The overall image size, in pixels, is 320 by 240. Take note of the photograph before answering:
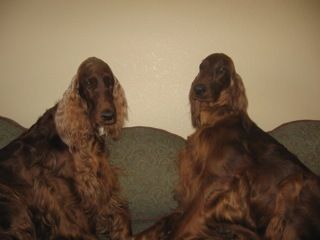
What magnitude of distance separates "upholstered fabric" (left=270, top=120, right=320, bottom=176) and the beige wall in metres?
0.39

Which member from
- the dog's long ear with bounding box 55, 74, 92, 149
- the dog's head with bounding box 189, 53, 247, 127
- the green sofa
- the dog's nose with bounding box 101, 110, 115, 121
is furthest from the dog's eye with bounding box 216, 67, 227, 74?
the dog's long ear with bounding box 55, 74, 92, 149

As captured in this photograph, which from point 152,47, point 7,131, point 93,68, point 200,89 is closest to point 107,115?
point 93,68

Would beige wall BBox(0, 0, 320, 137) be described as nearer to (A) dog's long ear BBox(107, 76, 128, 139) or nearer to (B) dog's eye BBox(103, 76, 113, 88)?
(A) dog's long ear BBox(107, 76, 128, 139)

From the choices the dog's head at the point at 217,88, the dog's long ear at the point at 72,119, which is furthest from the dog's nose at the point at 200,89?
the dog's long ear at the point at 72,119

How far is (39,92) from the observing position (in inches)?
127

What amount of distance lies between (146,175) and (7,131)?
1.14 meters

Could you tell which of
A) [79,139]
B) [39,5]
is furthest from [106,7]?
[79,139]

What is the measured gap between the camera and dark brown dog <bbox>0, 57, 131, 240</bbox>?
Answer: 2.28 m

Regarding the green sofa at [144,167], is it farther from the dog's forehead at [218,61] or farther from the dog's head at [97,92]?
the dog's forehead at [218,61]

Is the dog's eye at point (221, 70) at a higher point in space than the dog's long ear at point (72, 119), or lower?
higher

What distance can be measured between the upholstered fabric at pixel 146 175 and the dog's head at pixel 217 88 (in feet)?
1.62

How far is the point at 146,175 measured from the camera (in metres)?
2.83

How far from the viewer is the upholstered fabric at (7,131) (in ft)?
9.24

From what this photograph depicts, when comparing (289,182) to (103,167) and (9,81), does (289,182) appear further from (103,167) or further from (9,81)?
(9,81)
